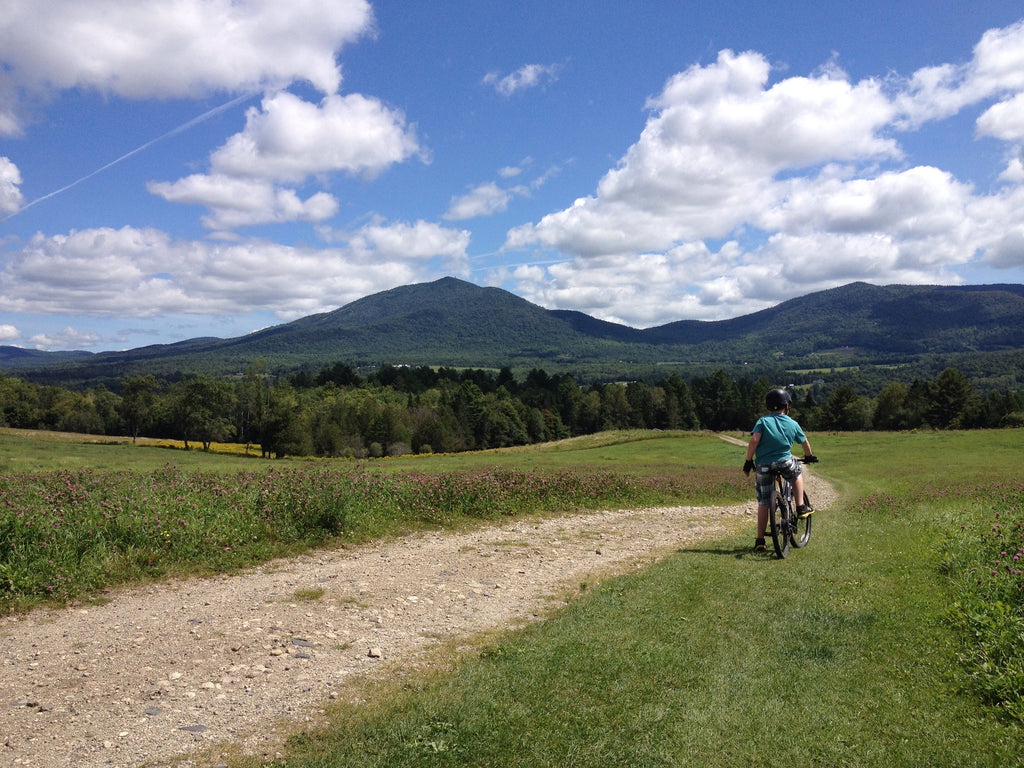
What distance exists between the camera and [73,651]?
6.48 m

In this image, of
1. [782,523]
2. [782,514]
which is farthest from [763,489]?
[782,523]

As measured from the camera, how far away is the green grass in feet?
14.8

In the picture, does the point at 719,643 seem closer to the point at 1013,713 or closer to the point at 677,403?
the point at 1013,713

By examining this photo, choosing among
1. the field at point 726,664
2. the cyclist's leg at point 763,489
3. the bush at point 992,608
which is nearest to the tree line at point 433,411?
the cyclist's leg at point 763,489

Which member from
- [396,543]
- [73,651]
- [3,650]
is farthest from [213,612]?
[396,543]

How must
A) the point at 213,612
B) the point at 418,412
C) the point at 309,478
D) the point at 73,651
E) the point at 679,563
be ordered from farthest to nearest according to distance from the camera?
1. the point at 418,412
2. the point at 309,478
3. the point at 679,563
4. the point at 213,612
5. the point at 73,651

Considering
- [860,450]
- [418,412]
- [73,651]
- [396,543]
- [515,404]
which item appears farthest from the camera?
[515,404]

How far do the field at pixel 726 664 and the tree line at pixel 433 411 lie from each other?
6909cm

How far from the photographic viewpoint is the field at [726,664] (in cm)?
457

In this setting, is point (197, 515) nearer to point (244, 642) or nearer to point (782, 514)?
point (244, 642)

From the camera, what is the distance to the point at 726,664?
6.00 metres

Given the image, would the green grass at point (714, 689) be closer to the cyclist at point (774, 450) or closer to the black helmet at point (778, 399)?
the cyclist at point (774, 450)

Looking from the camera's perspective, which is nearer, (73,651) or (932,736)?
(932,736)

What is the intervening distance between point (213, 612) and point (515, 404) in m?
111
